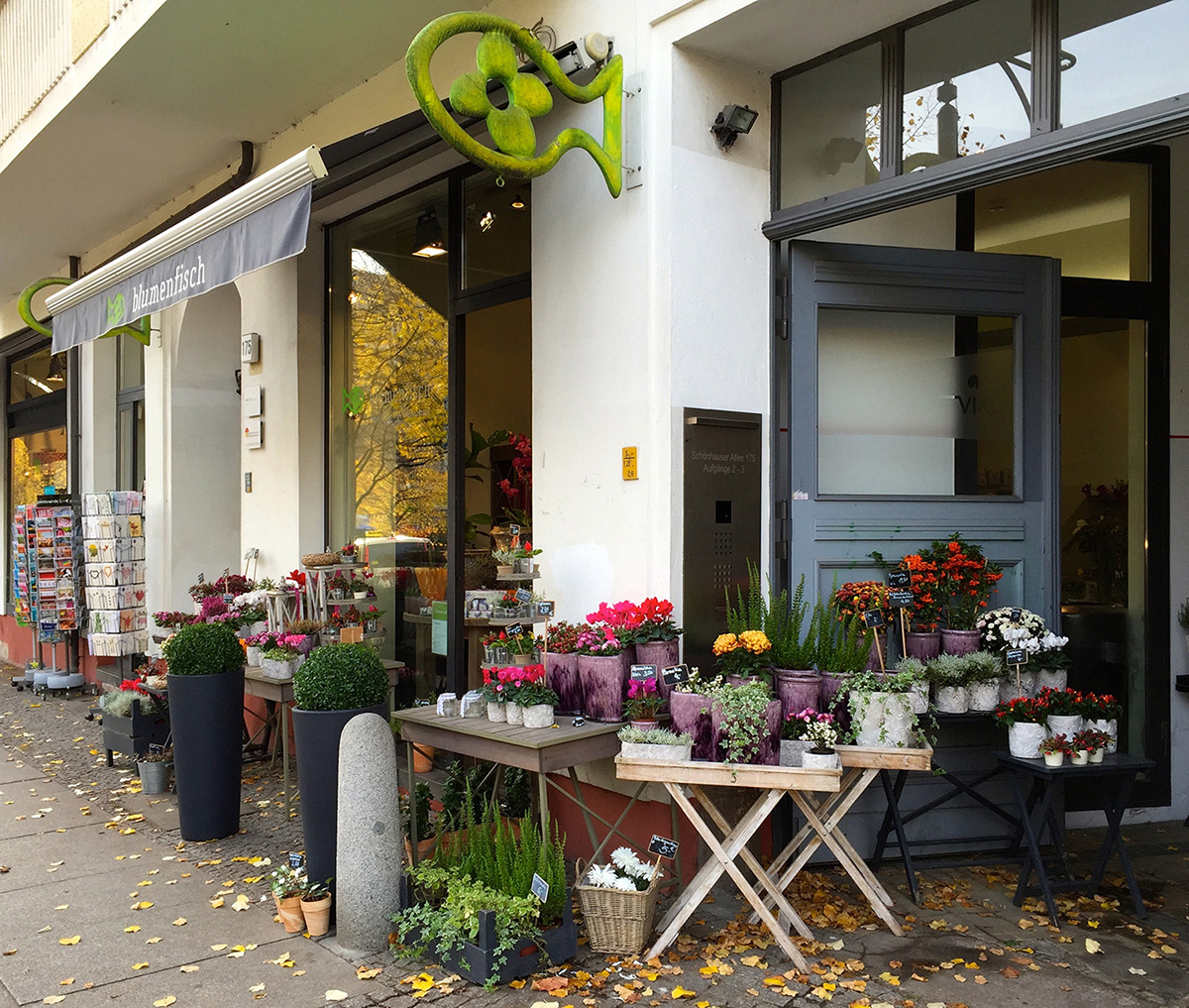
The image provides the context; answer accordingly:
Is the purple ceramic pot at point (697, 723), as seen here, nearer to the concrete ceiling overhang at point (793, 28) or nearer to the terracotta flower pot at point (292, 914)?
the terracotta flower pot at point (292, 914)

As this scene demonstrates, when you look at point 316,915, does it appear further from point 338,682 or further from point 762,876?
point 762,876

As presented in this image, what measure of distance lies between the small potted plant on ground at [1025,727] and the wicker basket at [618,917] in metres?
1.70

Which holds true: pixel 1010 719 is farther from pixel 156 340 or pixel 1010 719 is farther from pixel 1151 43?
pixel 156 340

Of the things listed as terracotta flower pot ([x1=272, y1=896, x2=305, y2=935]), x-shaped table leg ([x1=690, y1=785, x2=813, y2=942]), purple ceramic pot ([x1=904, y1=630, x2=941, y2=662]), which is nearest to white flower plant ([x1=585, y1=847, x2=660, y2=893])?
x-shaped table leg ([x1=690, y1=785, x2=813, y2=942])

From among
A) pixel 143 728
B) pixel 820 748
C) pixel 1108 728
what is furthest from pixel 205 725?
pixel 1108 728

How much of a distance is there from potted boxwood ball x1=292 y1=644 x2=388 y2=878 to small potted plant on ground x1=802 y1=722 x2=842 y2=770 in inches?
70.5

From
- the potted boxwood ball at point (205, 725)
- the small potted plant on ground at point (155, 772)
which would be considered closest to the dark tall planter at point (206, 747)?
the potted boxwood ball at point (205, 725)

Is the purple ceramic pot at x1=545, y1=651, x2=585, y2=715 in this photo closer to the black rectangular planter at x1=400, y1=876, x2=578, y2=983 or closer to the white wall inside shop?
the black rectangular planter at x1=400, y1=876, x2=578, y2=983

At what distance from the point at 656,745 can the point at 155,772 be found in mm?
3975

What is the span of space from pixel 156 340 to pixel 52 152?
1938 millimetres

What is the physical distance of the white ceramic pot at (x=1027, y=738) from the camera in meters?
4.46

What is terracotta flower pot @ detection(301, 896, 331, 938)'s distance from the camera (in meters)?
4.21

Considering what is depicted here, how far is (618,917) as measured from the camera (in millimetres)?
3969

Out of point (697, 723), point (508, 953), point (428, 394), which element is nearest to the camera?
point (508, 953)
